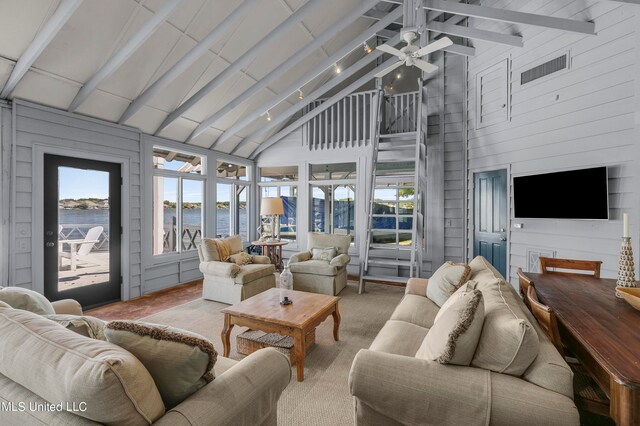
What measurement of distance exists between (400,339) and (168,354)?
148cm

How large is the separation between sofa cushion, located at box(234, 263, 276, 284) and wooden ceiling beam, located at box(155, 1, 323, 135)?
8.22 ft

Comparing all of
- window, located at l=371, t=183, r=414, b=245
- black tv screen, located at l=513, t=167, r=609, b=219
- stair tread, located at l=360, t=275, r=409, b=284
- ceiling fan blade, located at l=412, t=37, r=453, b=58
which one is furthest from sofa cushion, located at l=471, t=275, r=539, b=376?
window, located at l=371, t=183, r=414, b=245

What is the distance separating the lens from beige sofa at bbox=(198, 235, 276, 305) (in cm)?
426

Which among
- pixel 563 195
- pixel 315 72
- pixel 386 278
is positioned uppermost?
pixel 315 72

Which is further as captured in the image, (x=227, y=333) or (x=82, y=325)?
(x=227, y=333)

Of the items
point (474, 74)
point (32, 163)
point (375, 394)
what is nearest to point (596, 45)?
point (474, 74)

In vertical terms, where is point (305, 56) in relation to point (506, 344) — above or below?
above

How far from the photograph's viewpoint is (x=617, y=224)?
3338mm

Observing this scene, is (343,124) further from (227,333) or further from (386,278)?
(227,333)

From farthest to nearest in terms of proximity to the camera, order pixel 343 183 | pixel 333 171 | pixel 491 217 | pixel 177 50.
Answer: pixel 333 171 < pixel 343 183 < pixel 491 217 < pixel 177 50

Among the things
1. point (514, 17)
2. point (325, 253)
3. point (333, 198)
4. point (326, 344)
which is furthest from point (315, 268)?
point (514, 17)

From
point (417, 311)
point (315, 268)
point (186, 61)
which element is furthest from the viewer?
point (315, 268)

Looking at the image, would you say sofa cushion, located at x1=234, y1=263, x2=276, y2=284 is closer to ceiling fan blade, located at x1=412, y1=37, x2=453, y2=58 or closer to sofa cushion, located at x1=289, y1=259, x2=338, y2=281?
sofa cushion, located at x1=289, y1=259, x2=338, y2=281

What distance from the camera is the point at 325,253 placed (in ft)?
17.2
